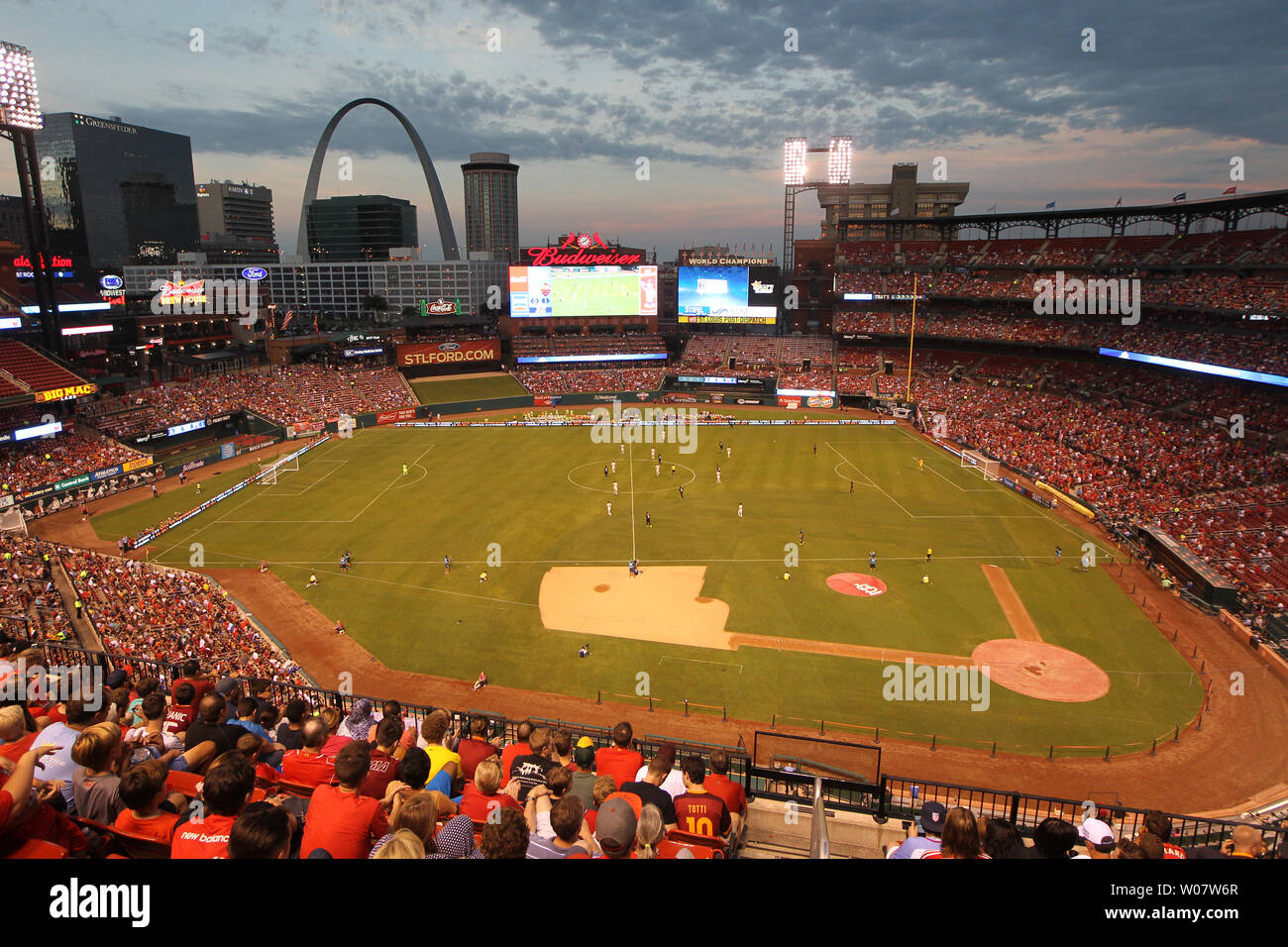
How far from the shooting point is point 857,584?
121ft

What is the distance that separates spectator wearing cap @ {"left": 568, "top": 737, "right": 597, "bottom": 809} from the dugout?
3507 centimetres

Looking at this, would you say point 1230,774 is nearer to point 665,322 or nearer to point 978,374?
point 978,374

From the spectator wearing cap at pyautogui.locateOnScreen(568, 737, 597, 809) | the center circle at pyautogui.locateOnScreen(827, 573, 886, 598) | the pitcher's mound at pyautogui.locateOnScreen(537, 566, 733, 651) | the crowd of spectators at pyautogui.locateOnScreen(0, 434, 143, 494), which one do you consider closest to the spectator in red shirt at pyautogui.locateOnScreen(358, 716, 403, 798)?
the spectator wearing cap at pyautogui.locateOnScreen(568, 737, 597, 809)

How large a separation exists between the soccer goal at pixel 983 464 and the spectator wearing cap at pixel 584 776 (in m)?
52.8

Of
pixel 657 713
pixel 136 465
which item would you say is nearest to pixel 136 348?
pixel 136 465

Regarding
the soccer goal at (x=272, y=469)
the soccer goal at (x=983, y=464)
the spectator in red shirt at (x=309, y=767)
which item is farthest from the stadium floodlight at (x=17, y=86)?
the soccer goal at (x=983, y=464)

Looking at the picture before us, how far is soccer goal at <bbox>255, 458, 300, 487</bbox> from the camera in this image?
55.7 m

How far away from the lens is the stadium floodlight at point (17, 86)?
50.7 meters

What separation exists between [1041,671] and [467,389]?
74755mm

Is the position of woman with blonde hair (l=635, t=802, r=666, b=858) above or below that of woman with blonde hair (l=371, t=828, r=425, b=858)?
below

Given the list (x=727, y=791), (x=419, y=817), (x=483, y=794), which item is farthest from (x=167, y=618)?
(x=419, y=817)

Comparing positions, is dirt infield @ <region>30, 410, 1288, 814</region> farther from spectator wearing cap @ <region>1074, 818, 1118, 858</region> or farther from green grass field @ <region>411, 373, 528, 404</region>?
green grass field @ <region>411, 373, 528, 404</region>

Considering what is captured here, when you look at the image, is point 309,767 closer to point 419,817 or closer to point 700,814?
Result: point 419,817

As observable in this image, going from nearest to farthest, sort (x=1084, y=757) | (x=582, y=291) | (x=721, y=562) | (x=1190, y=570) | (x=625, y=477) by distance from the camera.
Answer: (x=1084, y=757), (x=1190, y=570), (x=721, y=562), (x=625, y=477), (x=582, y=291)
